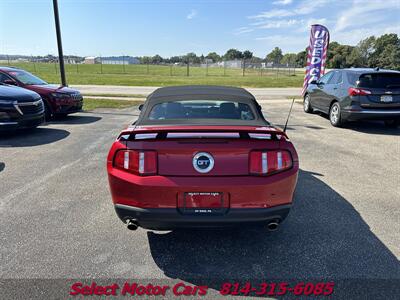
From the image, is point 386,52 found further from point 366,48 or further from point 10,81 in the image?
point 10,81

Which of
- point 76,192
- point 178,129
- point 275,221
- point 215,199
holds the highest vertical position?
point 178,129

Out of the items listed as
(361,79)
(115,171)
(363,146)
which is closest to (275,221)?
(115,171)

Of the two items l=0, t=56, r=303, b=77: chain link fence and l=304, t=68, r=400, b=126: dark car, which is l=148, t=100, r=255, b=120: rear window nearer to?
l=304, t=68, r=400, b=126: dark car

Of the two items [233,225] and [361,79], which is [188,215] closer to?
[233,225]

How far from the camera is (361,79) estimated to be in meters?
8.43

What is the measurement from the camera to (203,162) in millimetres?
2598

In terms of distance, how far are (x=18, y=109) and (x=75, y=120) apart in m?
3.04

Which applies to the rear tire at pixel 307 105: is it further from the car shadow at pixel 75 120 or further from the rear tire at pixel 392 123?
the car shadow at pixel 75 120

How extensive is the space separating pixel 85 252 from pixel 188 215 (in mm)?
1164

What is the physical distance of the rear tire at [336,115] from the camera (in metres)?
9.13

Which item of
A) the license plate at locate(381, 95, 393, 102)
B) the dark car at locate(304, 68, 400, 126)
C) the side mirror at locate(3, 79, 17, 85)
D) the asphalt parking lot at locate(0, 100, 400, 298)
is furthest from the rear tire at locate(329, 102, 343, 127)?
the side mirror at locate(3, 79, 17, 85)

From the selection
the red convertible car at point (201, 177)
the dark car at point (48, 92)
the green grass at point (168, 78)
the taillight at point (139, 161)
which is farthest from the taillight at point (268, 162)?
the green grass at point (168, 78)

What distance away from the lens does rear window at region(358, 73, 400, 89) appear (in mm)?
8297

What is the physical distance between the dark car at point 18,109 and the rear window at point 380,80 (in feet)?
27.8
